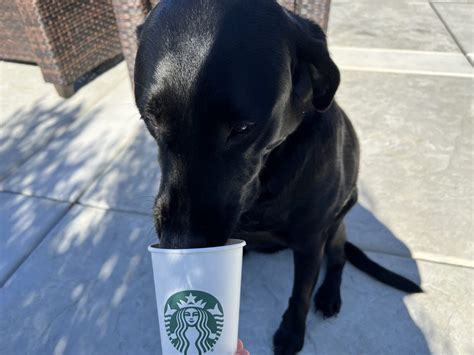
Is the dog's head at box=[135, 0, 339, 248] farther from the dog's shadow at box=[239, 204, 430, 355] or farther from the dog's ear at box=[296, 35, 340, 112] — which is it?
the dog's shadow at box=[239, 204, 430, 355]

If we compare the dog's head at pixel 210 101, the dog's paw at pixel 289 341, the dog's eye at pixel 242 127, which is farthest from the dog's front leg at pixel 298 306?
the dog's eye at pixel 242 127

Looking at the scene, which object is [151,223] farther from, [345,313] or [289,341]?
[345,313]

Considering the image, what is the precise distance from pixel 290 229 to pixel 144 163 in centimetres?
178

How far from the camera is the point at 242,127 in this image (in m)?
1.26

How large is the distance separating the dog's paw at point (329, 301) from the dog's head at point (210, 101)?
3.34 ft

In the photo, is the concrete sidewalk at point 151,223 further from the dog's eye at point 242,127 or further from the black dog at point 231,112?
the dog's eye at point 242,127

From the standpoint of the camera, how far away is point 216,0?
130cm

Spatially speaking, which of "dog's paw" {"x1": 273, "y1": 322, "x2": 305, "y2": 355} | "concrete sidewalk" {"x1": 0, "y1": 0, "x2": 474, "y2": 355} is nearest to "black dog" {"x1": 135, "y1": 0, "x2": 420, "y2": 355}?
"dog's paw" {"x1": 273, "y1": 322, "x2": 305, "y2": 355}

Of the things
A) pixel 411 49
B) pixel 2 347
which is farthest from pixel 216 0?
pixel 411 49

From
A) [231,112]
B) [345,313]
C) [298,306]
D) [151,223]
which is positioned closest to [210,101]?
[231,112]

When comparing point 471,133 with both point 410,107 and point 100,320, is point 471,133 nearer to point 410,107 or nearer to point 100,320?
point 410,107

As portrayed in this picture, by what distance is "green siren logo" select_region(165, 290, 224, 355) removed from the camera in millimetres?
1184

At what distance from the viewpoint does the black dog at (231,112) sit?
1205mm

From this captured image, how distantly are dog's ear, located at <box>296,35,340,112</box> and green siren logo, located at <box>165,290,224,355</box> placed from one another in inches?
32.3
